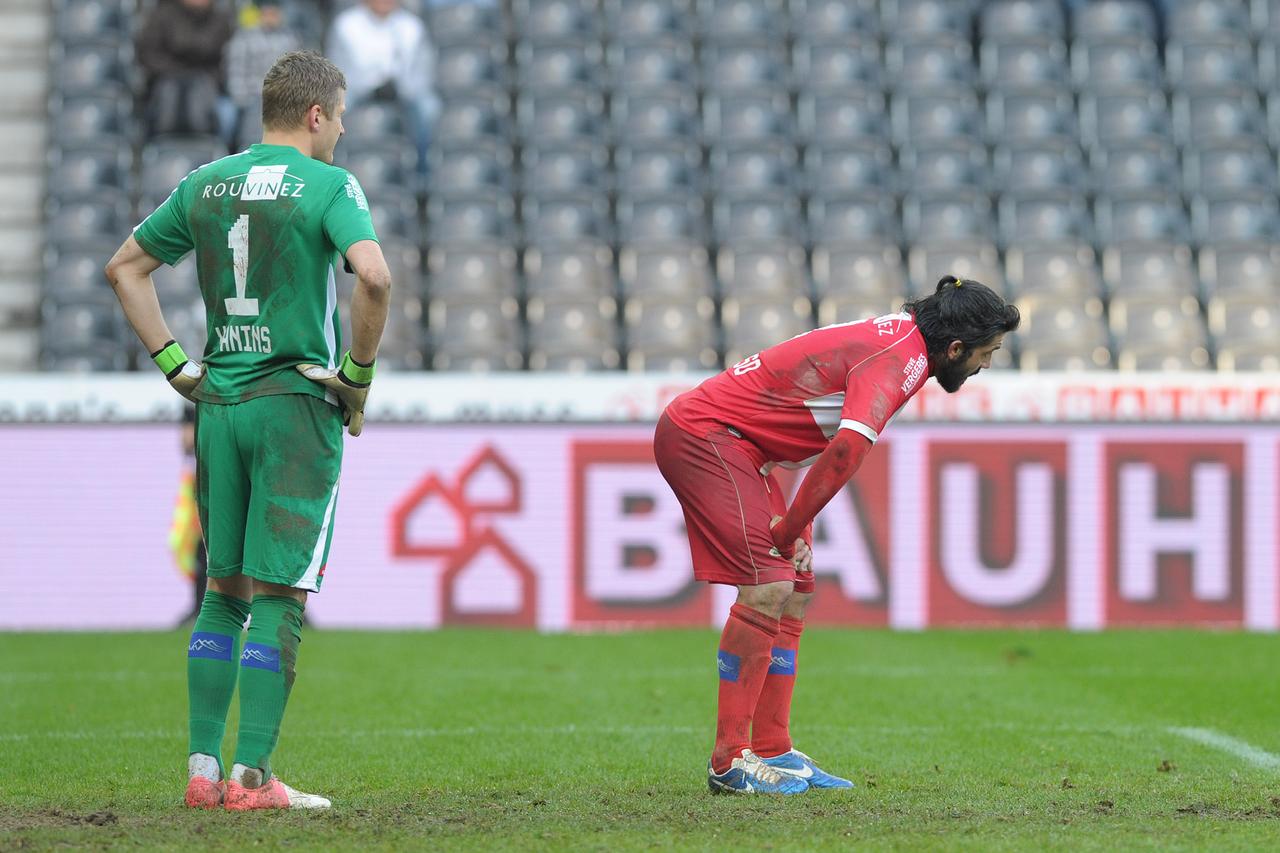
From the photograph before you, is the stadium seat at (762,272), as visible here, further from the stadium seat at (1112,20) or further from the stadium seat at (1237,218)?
the stadium seat at (1112,20)

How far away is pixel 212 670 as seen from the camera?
5.31 m

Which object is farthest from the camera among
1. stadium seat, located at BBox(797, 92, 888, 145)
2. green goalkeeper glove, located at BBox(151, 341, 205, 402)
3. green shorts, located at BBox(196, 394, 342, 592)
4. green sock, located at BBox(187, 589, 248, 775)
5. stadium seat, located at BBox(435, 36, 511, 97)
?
stadium seat, located at BBox(435, 36, 511, 97)

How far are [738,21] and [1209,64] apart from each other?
4.73 m

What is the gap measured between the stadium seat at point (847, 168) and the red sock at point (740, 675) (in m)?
11.1

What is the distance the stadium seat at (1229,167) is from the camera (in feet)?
55.2

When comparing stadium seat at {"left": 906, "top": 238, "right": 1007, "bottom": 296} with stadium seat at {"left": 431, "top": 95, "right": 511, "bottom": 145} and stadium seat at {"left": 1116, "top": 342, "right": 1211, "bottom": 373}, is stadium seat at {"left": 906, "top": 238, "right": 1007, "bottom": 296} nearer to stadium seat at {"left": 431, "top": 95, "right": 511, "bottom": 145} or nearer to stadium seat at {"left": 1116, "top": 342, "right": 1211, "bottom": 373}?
stadium seat at {"left": 1116, "top": 342, "right": 1211, "bottom": 373}

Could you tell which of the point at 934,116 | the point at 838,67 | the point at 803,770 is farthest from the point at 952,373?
the point at 838,67

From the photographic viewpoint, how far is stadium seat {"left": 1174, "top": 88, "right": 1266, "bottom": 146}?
56.5 feet

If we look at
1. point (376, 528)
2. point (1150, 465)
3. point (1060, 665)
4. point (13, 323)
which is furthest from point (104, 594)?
point (1150, 465)

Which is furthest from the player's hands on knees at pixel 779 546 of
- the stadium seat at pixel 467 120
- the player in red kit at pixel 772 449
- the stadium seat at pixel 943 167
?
the stadium seat at pixel 467 120

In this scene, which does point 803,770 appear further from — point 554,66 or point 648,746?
point 554,66

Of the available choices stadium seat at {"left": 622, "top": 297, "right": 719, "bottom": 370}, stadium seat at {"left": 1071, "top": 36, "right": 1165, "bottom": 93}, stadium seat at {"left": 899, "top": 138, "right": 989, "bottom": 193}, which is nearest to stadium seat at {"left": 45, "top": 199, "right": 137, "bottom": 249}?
stadium seat at {"left": 622, "top": 297, "right": 719, "bottom": 370}

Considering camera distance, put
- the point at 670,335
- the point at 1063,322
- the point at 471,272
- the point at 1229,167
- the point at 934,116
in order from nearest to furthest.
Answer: the point at 670,335 → the point at 1063,322 → the point at 471,272 → the point at 1229,167 → the point at 934,116

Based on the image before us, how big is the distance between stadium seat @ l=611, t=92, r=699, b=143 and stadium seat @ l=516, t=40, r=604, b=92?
47cm
